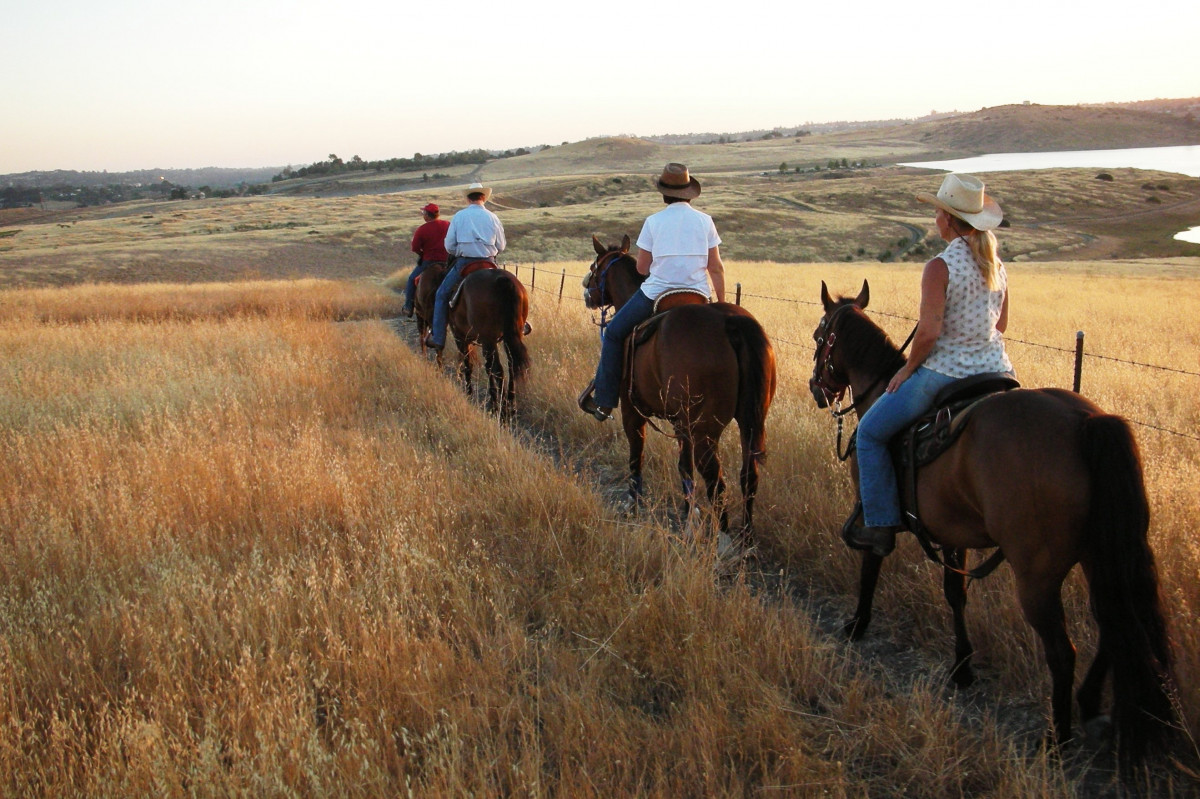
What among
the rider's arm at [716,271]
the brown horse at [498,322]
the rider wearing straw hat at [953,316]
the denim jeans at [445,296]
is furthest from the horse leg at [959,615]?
the denim jeans at [445,296]

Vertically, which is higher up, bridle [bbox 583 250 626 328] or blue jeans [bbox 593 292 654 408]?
bridle [bbox 583 250 626 328]

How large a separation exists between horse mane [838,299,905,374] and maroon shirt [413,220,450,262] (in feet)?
28.6

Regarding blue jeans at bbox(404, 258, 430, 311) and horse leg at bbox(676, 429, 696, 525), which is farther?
blue jeans at bbox(404, 258, 430, 311)

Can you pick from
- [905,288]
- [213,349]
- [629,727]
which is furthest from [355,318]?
[629,727]

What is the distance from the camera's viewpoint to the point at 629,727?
10.8 ft

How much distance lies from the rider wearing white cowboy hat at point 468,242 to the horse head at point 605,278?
288 cm

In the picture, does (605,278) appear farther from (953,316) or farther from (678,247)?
(953,316)

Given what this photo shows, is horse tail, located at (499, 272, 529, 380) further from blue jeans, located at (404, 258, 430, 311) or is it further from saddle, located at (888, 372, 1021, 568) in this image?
saddle, located at (888, 372, 1021, 568)

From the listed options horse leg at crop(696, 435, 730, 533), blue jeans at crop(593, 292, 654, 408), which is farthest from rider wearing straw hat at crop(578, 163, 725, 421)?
horse leg at crop(696, 435, 730, 533)

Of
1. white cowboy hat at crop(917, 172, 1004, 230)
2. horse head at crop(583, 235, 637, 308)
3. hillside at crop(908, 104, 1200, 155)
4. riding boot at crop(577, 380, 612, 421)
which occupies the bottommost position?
riding boot at crop(577, 380, 612, 421)

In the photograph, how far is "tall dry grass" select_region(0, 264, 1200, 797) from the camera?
3059 mm

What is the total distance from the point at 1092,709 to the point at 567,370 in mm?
7688

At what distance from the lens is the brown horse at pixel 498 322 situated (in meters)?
9.48

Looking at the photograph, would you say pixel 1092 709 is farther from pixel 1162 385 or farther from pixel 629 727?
pixel 1162 385
